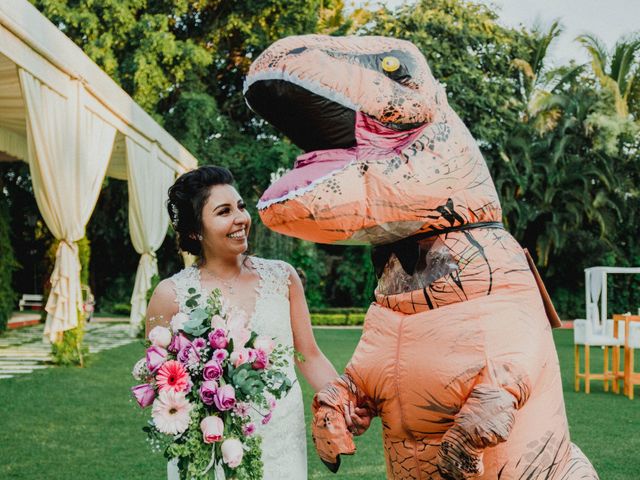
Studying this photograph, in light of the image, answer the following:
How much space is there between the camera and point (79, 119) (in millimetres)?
7816

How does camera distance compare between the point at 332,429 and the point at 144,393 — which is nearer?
the point at 332,429

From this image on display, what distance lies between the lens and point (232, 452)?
5.97ft

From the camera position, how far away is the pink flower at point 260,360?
73.7 inches

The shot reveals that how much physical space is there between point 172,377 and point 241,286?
0.92 m

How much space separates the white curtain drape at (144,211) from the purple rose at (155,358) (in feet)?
29.6

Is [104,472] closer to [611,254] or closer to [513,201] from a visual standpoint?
[513,201]

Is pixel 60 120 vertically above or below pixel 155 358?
above

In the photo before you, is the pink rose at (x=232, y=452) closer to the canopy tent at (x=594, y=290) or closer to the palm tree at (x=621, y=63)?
the canopy tent at (x=594, y=290)

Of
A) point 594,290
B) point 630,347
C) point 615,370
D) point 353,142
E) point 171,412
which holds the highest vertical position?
point 353,142

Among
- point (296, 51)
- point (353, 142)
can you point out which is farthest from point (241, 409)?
point (296, 51)

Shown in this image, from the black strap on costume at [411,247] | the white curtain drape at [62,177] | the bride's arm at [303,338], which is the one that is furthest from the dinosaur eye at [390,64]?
the white curtain drape at [62,177]

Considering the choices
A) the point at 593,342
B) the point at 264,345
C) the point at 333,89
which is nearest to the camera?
the point at 333,89

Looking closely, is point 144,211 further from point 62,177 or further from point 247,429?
point 247,429

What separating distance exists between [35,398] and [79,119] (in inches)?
120
